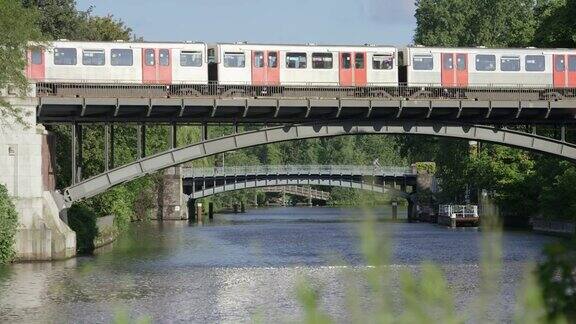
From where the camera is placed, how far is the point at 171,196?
113 m

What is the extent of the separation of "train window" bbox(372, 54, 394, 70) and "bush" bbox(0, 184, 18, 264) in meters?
19.5

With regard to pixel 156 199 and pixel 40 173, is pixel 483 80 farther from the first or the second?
pixel 156 199

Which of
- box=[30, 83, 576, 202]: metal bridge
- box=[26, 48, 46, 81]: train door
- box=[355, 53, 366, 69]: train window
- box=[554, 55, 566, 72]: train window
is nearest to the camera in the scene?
box=[30, 83, 576, 202]: metal bridge

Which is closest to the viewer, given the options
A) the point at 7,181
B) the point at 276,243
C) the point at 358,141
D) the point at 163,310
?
the point at 163,310

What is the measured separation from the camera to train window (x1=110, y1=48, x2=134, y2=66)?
54750mm

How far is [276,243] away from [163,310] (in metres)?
38.6

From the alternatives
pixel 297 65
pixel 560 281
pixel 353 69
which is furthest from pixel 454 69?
pixel 560 281

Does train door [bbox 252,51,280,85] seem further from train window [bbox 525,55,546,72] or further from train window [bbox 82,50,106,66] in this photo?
train window [bbox 525,55,546,72]

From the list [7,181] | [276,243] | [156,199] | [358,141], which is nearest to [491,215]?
[7,181]

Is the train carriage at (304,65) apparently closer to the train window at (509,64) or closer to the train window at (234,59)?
the train window at (234,59)

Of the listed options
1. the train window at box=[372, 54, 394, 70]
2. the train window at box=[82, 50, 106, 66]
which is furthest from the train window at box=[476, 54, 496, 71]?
the train window at box=[82, 50, 106, 66]

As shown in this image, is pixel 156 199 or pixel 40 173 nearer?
pixel 40 173

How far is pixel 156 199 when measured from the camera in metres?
113

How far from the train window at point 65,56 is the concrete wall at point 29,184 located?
5.43 meters
